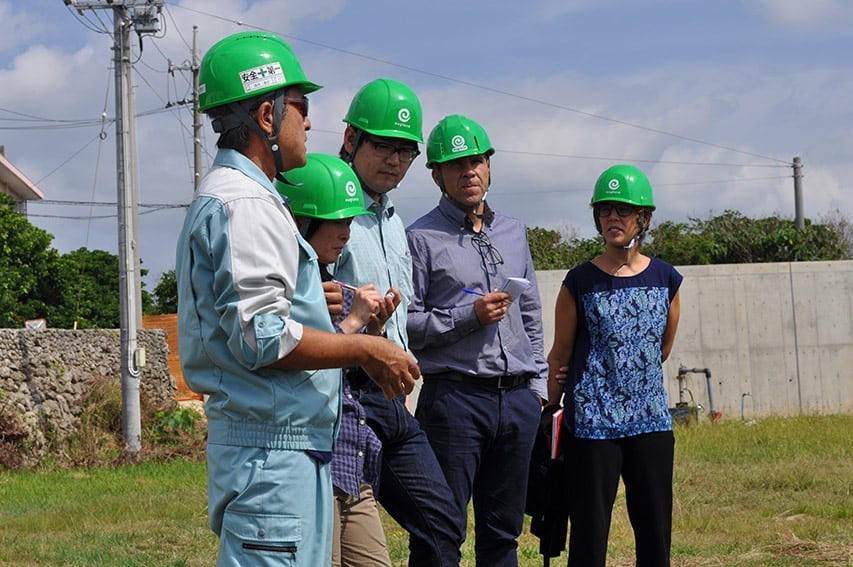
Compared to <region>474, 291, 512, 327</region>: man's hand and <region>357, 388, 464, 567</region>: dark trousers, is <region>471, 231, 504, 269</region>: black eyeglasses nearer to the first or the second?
<region>474, 291, 512, 327</region>: man's hand

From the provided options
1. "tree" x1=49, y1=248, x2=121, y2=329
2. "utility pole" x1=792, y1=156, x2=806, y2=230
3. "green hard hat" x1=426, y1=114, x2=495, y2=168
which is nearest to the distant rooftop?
"tree" x1=49, y1=248, x2=121, y2=329

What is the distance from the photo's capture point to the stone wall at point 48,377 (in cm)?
1509

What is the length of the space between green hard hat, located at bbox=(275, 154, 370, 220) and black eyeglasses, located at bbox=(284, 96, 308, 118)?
0.74 metres

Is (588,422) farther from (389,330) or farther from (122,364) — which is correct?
(122,364)

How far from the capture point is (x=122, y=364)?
16.4 meters

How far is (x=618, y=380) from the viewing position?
16.8 ft

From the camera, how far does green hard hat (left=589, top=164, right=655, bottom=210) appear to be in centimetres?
522

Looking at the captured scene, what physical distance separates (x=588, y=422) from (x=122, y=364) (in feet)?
40.4

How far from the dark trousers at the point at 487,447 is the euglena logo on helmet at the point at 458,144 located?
3.13ft

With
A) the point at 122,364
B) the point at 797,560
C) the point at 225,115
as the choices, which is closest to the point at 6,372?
the point at 122,364

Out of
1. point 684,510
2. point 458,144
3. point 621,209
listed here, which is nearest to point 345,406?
point 458,144

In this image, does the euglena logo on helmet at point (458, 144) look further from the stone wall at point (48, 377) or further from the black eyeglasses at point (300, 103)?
the stone wall at point (48, 377)

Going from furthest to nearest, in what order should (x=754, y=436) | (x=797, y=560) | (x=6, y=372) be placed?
(x=6, y=372) → (x=754, y=436) → (x=797, y=560)

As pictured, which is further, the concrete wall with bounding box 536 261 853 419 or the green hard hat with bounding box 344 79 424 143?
the concrete wall with bounding box 536 261 853 419
